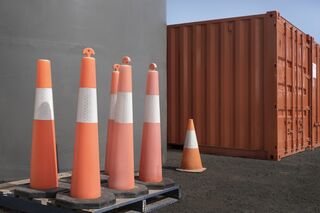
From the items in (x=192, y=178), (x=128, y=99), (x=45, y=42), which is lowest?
(x=192, y=178)

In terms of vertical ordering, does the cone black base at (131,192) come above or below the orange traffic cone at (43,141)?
below

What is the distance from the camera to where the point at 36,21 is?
511 cm

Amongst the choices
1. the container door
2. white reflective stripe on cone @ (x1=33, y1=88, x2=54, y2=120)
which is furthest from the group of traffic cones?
the container door

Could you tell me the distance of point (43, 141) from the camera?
4090 mm

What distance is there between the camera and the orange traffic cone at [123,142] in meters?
3.99

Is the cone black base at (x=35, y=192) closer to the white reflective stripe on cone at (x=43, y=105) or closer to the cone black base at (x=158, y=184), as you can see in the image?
the white reflective stripe on cone at (x=43, y=105)

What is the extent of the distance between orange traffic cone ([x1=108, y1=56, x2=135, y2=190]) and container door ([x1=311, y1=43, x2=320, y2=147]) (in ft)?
24.6

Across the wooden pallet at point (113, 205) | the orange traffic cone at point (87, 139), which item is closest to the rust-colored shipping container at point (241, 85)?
the wooden pallet at point (113, 205)

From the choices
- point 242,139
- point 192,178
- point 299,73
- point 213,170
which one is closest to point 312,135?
point 299,73

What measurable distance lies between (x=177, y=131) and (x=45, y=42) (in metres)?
5.05

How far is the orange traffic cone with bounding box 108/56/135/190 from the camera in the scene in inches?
157

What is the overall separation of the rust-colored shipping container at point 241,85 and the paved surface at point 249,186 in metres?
0.70

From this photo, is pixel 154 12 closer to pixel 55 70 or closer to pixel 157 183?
pixel 55 70

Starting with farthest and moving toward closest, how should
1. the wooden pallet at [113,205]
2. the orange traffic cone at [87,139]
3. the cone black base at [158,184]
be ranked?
the cone black base at [158,184] → the orange traffic cone at [87,139] → the wooden pallet at [113,205]
